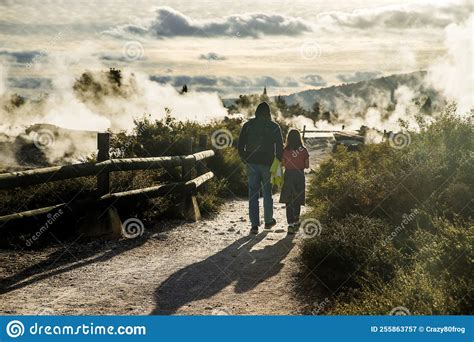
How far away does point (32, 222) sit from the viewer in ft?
27.0

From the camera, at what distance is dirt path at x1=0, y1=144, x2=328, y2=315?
21.2 feet

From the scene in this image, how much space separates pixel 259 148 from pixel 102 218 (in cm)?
288

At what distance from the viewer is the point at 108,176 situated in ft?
30.5

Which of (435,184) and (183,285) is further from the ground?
(435,184)

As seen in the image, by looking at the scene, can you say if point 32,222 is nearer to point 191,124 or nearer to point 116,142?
point 116,142

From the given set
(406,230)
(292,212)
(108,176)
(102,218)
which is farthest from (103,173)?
(406,230)

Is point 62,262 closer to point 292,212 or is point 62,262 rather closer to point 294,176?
point 292,212

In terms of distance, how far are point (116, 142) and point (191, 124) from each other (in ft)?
10.2

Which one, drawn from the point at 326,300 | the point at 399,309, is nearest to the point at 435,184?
the point at 326,300

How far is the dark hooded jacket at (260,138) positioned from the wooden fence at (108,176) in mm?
1586
